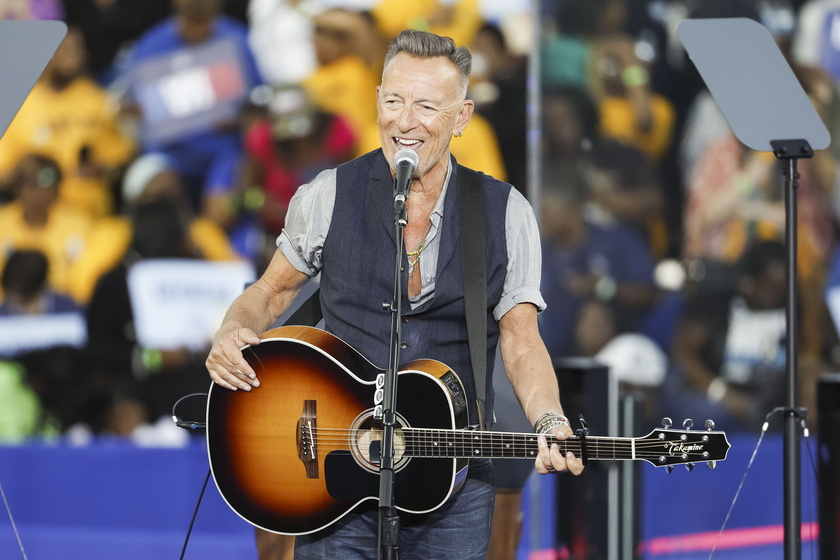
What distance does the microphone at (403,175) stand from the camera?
2.14 metres

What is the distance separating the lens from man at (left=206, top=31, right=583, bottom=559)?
2434mm

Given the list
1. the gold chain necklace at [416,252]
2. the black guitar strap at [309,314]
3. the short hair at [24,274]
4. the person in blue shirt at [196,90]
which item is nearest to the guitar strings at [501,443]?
the gold chain necklace at [416,252]

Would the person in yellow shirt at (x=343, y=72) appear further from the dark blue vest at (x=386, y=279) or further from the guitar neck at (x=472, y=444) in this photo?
the guitar neck at (x=472, y=444)

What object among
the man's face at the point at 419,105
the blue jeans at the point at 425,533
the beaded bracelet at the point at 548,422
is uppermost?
the man's face at the point at 419,105

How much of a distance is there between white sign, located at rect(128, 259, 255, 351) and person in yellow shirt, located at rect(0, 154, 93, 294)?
0.46 metres

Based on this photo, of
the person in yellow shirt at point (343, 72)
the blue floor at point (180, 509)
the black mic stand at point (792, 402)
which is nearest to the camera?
the black mic stand at point (792, 402)

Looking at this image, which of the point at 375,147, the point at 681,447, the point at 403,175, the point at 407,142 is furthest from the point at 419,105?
the point at 375,147

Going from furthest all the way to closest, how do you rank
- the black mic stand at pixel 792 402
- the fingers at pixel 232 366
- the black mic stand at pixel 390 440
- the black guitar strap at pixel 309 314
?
1. the black mic stand at pixel 792 402
2. the black guitar strap at pixel 309 314
3. the fingers at pixel 232 366
4. the black mic stand at pixel 390 440

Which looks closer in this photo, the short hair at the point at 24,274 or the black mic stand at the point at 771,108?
the black mic stand at the point at 771,108

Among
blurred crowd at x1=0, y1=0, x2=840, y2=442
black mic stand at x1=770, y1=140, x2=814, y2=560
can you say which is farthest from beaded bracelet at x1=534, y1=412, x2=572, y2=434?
blurred crowd at x1=0, y1=0, x2=840, y2=442

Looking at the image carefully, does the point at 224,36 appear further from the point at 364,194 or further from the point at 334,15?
the point at 364,194

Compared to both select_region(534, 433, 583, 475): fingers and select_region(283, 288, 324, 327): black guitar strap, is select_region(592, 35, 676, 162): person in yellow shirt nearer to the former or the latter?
select_region(283, 288, 324, 327): black guitar strap

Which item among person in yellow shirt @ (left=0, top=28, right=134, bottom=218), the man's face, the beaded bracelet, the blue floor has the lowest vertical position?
the blue floor

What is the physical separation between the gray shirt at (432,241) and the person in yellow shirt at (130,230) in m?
3.48
